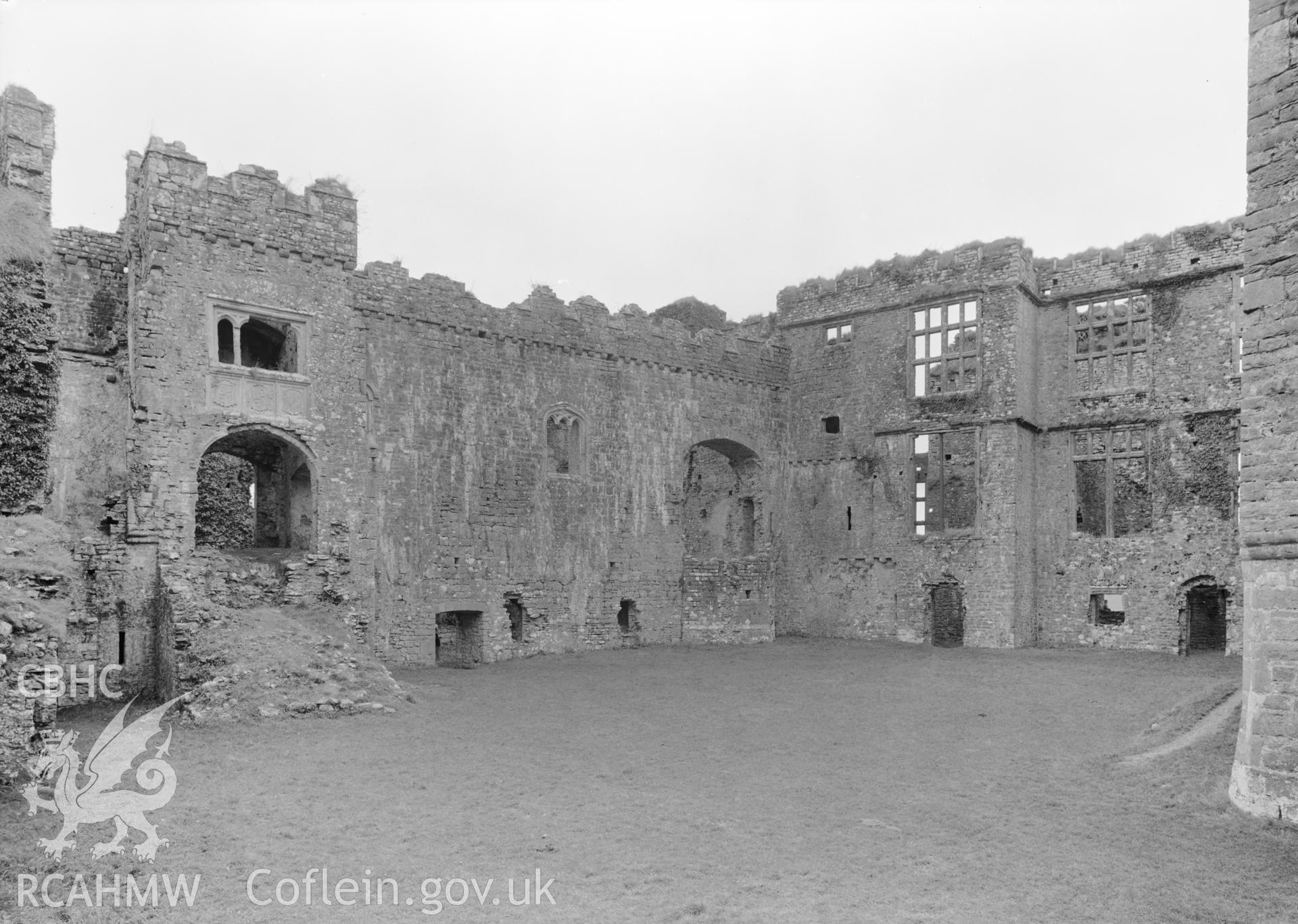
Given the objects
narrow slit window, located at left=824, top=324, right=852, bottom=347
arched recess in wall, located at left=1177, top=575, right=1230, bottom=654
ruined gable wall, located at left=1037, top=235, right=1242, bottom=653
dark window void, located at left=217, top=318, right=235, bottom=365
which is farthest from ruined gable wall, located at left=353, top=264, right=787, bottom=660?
arched recess in wall, located at left=1177, top=575, right=1230, bottom=654

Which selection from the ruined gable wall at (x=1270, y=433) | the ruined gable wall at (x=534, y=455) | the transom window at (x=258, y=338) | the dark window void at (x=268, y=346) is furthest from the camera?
the ruined gable wall at (x=534, y=455)

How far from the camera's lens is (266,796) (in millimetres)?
10094

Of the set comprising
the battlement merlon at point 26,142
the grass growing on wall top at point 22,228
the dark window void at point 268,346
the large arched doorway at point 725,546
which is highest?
the battlement merlon at point 26,142

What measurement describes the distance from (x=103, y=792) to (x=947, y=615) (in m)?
22.1

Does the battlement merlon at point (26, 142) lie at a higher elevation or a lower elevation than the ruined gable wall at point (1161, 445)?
higher

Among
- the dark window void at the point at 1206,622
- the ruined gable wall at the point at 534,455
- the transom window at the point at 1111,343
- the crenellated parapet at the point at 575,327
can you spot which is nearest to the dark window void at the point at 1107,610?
the dark window void at the point at 1206,622

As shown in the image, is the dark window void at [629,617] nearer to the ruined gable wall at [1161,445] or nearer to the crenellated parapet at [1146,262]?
the ruined gable wall at [1161,445]

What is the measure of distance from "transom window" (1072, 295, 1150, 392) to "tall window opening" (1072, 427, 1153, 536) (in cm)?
126

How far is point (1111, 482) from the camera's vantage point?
77.2 ft

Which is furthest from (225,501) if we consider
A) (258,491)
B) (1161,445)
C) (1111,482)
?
(1161,445)

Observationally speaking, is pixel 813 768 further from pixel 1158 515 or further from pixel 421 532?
pixel 1158 515

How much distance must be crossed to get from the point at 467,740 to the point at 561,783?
2444 mm

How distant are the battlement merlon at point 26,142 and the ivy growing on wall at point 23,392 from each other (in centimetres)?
319

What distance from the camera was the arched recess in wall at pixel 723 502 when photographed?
27516 mm
